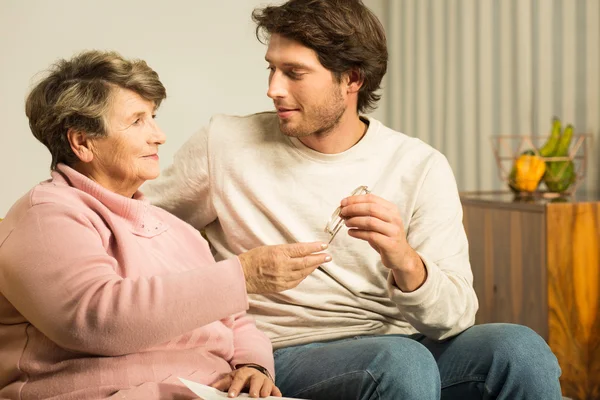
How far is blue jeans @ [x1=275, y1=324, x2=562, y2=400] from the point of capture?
159 cm

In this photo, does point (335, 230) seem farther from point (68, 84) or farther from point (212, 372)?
point (68, 84)

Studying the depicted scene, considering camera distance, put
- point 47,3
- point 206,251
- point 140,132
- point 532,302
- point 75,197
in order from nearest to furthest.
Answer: point 75,197
point 140,132
point 206,251
point 532,302
point 47,3

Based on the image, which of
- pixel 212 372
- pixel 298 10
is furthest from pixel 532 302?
pixel 212 372

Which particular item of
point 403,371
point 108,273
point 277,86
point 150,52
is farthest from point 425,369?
point 150,52

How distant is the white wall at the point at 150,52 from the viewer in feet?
11.9

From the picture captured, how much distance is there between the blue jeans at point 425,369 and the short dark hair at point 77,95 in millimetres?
605

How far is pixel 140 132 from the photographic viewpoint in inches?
62.8

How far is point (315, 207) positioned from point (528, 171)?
1.30 meters

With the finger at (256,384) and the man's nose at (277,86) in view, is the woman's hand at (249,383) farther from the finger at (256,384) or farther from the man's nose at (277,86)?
the man's nose at (277,86)

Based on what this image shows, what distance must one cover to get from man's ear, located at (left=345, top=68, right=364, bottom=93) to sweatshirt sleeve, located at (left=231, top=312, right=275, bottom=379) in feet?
2.10

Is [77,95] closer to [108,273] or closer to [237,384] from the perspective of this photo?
[108,273]

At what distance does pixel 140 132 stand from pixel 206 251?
28cm

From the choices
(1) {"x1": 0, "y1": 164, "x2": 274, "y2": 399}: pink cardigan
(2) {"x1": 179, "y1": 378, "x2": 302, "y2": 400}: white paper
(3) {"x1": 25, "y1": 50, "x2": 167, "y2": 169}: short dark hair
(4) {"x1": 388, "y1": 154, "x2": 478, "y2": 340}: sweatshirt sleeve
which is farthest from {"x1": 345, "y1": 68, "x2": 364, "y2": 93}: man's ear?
(2) {"x1": 179, "y1": 378, "x2": 302, "y2": 400}: white paper

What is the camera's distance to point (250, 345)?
168 centimetres
